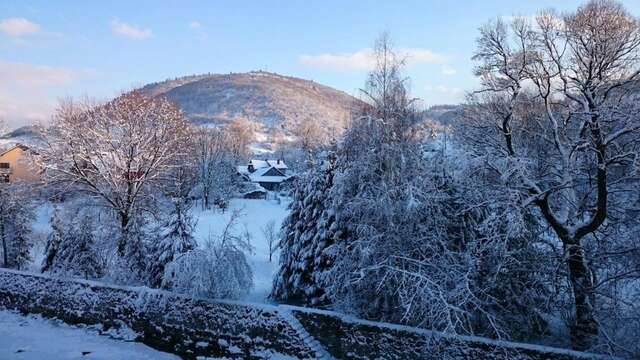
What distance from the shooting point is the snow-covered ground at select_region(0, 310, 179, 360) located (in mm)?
12172

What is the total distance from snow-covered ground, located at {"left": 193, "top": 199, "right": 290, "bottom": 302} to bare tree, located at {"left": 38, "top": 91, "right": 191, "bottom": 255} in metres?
3.45

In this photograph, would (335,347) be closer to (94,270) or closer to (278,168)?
(94,270)

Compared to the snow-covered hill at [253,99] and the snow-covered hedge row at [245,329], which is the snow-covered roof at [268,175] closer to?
the snow-covered hedge row at [245,329]

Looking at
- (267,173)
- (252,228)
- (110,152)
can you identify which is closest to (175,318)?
Result: (110,152)

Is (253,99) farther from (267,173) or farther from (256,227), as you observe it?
(256,227)

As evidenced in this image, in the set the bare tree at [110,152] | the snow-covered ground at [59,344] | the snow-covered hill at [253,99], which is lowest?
the snow-covered ground at [59,344]

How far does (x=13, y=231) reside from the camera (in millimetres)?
21750

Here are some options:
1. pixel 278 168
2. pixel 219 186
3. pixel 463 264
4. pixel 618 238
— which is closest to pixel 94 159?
pixel 463 264

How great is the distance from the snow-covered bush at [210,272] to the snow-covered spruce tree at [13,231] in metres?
12.6

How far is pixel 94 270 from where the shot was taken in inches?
691

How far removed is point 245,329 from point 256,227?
70.5 feet

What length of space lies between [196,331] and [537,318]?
8.81 meters

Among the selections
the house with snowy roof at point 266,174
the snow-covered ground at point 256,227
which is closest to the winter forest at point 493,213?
the snow-covered ground at point 256,227

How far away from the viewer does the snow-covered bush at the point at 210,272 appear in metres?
12.9
